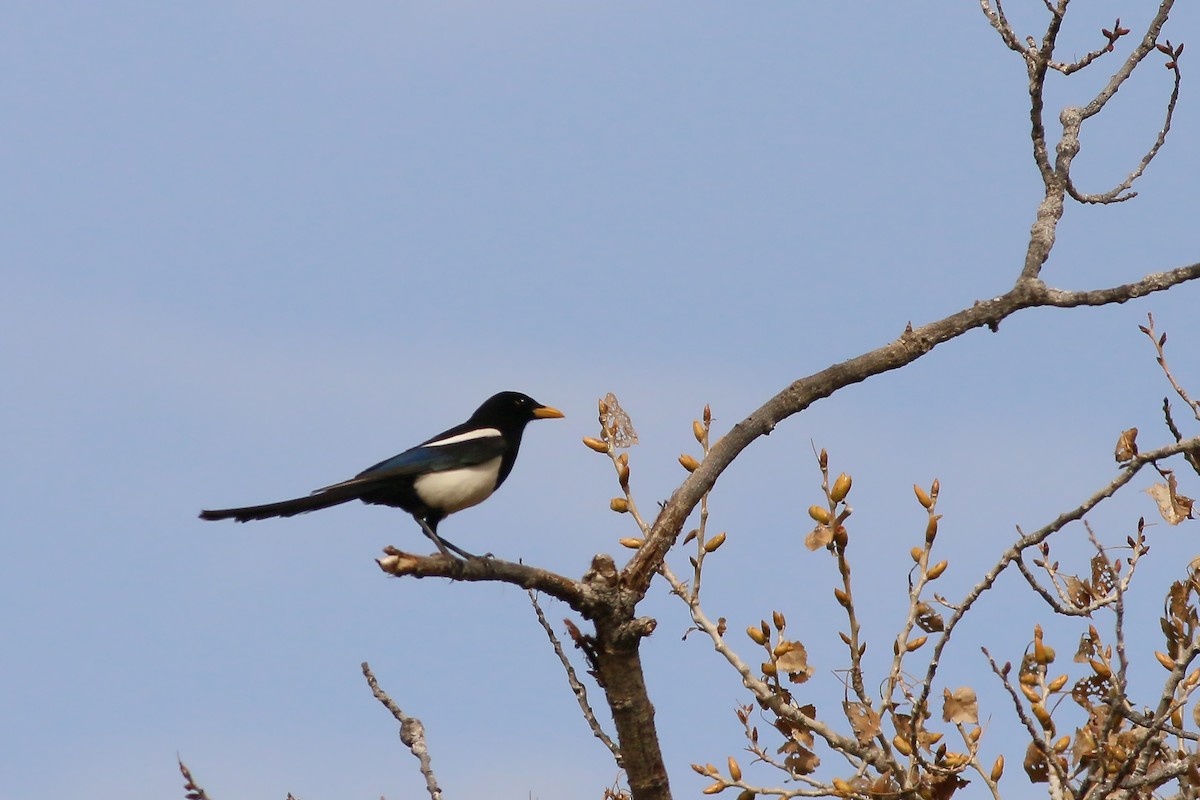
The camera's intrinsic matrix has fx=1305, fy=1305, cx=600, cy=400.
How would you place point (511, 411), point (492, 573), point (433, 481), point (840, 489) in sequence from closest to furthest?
1. point (840, 489)
2. point (492, 573)
3. point (433, 481)
4. point (511, 411)

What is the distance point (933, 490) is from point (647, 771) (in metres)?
1.66

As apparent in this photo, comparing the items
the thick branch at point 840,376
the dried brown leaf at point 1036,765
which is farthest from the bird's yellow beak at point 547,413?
the dried brown leaf at point 1036,765

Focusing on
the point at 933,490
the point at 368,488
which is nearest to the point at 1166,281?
the point at 933,490

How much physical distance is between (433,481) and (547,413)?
A: 1.39 metres

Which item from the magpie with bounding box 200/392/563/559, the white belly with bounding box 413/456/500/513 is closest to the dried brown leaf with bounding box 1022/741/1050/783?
the magpie with bounding box 200/392/563/559

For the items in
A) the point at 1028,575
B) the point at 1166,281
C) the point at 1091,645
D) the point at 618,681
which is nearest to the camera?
the point at 1028,575

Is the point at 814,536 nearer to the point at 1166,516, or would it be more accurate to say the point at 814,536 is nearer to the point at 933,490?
the point at 933,490

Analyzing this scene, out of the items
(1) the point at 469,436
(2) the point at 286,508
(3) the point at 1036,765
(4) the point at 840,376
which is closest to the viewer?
(3) the point at 1036,765

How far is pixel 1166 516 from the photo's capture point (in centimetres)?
494

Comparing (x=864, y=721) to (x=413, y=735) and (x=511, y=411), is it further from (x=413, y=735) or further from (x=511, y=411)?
(x=511, y=411)

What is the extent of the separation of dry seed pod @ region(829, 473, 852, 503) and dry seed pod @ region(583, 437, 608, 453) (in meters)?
1.10

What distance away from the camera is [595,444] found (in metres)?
5.48

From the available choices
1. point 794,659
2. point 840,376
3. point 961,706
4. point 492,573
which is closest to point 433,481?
point 492,573

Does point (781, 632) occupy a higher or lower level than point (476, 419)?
lower
